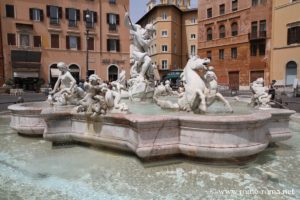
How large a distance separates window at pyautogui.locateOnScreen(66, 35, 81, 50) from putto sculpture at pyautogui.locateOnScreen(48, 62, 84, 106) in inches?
1062

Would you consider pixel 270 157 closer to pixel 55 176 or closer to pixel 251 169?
pixel 251 169

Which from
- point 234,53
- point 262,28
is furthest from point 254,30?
point 234,53

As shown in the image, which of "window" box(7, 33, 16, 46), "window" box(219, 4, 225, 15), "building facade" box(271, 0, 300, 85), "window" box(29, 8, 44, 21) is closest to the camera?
"building facade" box(271, 0, 300, 85)

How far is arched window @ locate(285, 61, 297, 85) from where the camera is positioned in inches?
1126

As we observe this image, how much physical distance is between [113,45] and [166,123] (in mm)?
→ 31897

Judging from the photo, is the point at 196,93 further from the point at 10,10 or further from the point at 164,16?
the point at 164,16

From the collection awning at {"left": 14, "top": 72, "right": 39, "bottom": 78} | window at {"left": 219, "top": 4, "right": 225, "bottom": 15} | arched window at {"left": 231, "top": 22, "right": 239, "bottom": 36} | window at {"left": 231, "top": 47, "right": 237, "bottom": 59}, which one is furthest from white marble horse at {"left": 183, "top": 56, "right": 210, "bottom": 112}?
window at {"left": 219, "top": 4, "right": 225, "bottom": 15}

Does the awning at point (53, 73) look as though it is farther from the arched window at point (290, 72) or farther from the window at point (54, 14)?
the arched window at point (290, 72)

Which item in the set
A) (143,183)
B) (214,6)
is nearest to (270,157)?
(143,183)

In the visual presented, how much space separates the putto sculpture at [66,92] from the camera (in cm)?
631

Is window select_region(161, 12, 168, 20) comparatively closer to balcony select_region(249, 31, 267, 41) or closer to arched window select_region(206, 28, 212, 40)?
arched window select_region(206, 28, 212, 40)

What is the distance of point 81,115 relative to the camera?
4.99 meters

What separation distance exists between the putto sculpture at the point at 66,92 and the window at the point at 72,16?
1097 inches

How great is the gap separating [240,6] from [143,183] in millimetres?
34374
